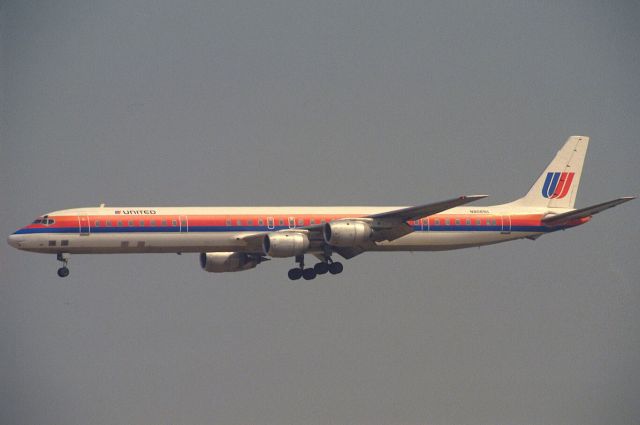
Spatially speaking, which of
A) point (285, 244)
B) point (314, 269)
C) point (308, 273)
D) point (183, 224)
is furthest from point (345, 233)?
point (183, 224)

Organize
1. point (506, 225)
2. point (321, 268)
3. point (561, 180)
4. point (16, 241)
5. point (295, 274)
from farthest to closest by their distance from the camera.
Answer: point (561, 180) → point (506, 225) → point (295, 274) → point (321, 268) → point (16, 241)

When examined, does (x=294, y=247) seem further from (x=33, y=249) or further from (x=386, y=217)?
(x=33, y=249)

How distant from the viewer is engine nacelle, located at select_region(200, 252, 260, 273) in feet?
270

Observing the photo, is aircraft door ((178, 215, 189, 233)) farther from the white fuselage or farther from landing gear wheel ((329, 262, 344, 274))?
landing gear wheel ((329, 262, 344, 274))

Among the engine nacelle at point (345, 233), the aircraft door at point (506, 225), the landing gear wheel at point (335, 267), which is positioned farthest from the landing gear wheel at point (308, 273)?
the aircraft door at point (506, 225)

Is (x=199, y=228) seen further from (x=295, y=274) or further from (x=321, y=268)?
(x=321, y=268)

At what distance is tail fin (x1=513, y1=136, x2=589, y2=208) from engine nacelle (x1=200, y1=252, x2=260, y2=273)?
20579mm

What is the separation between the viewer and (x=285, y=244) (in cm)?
7338

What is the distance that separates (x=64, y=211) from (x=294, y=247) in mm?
15163

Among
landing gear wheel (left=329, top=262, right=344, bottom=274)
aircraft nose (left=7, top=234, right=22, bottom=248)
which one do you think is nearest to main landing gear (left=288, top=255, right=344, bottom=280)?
landing gear wheel (left=329, top=262, right=344, bottom=274)

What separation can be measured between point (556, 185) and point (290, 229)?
22365 mm

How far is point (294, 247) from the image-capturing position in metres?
73.8

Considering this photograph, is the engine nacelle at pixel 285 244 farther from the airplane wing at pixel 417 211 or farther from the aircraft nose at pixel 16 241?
the aircraft nose at pixel 16 241

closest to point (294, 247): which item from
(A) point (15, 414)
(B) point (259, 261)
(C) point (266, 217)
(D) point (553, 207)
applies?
(C) point (266, 217)
